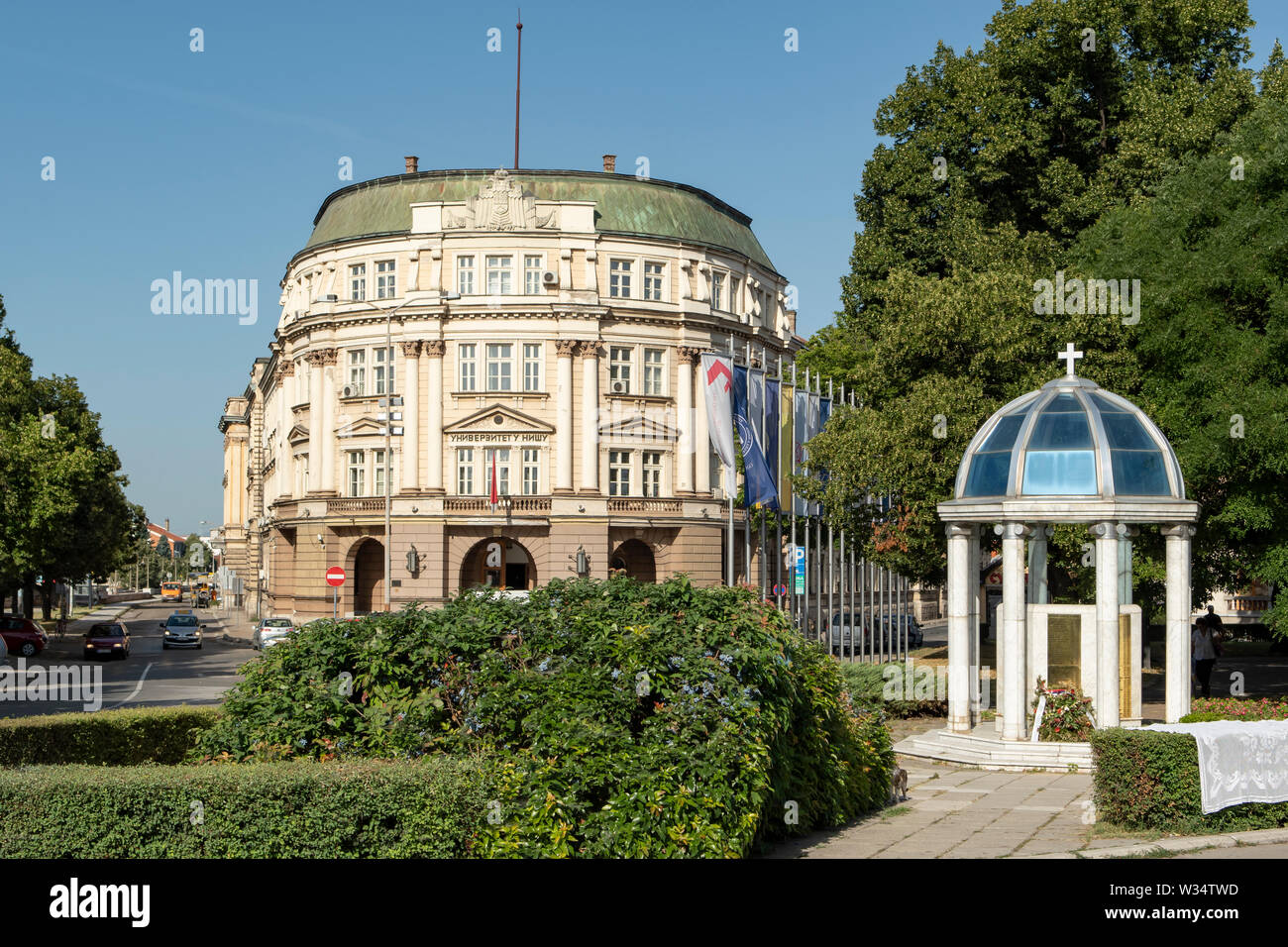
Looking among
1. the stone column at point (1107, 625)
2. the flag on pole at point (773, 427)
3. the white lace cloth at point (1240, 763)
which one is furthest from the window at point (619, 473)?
the white lace cloth at point (1240, 763)

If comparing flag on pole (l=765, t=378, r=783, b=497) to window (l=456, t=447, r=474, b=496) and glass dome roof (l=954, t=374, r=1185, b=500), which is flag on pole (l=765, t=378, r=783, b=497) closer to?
glass dome roof (l=954, t=374, r=1185, b=500)

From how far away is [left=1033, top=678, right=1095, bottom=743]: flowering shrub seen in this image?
2030 cm

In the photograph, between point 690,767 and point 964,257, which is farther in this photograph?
point 964,257

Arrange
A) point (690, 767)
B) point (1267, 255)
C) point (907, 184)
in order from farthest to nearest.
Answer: point (907, 184)
point (1267, 255)
point (690, 767)

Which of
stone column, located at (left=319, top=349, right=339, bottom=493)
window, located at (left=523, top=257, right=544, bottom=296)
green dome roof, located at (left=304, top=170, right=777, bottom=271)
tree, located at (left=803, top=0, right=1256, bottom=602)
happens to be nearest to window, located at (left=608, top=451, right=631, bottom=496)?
window, located at (left=523, top=257, right=544, bottom=296)

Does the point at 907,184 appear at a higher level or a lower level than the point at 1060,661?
higher

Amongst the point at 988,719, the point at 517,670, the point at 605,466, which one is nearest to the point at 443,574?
the point at 605,466

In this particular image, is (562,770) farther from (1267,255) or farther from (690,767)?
(1267,255)

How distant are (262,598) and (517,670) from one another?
7311 cm

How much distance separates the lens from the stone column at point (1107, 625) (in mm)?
19922

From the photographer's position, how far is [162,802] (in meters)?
10.4

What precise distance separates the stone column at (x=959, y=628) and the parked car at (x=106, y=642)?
3906cm

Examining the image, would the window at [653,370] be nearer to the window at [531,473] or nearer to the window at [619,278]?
the window at [619,278]
